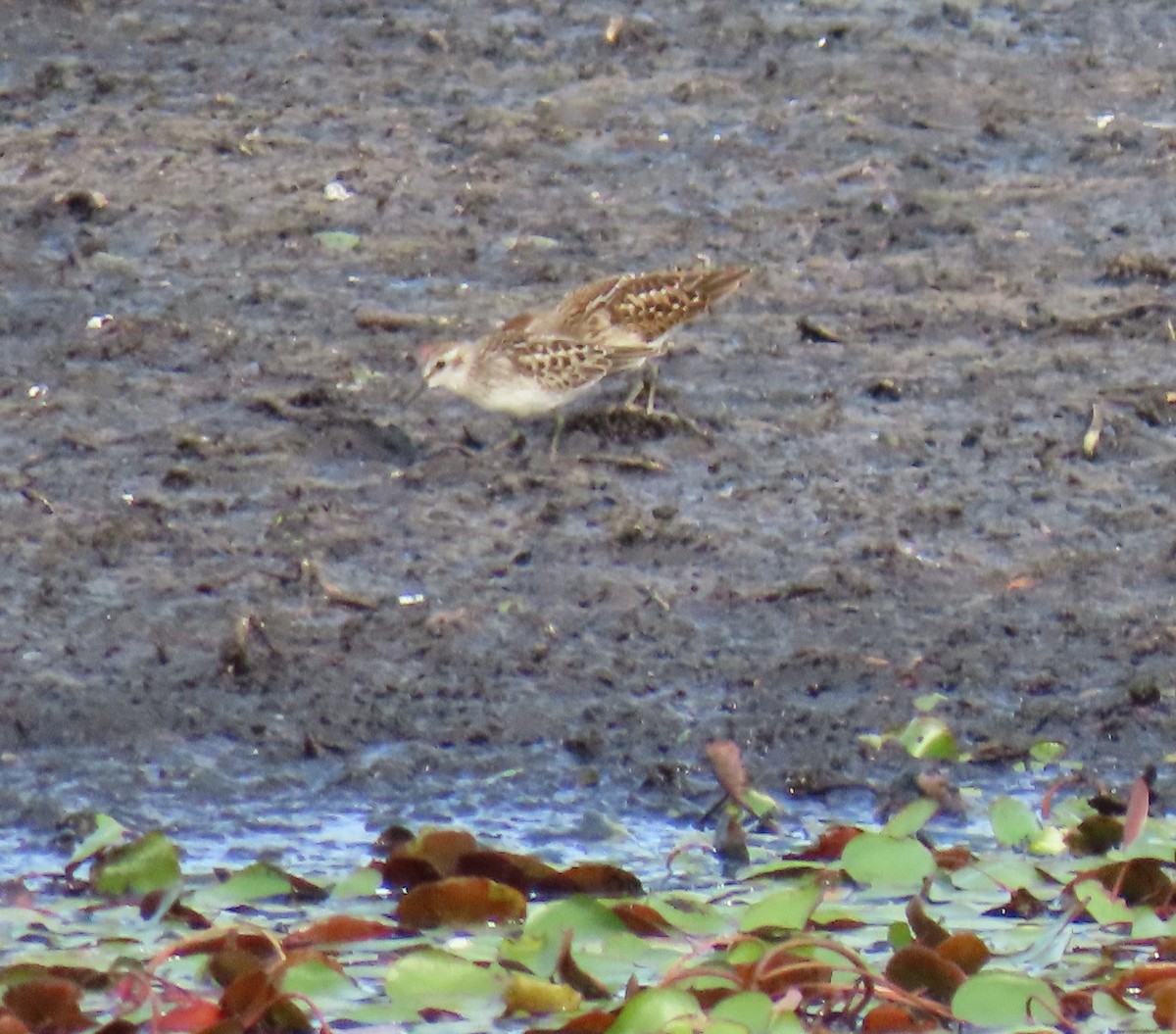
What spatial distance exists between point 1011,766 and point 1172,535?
1411 millimetres

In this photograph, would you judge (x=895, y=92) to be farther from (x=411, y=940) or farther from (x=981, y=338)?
(x=411, y=940)

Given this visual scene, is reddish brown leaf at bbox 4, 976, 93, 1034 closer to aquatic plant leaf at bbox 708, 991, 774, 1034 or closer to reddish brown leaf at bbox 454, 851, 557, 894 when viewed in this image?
reddish brown leaf at bbox 454, 851, 557, 894

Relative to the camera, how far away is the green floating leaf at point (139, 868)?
185 inches

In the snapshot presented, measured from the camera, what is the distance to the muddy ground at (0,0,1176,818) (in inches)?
228

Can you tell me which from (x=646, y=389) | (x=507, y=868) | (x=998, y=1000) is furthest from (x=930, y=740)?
(x=646, y=389)

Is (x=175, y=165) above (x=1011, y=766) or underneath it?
above

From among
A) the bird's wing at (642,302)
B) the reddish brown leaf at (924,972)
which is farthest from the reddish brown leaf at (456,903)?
the bird's wing at (642,302)

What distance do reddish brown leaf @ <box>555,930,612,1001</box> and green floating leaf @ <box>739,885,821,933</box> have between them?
31cm

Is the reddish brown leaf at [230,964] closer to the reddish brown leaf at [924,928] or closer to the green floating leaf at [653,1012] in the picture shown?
the green floating leaf at [653,1012]

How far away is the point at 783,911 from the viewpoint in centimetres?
441

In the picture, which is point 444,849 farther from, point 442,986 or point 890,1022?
point 890,1022

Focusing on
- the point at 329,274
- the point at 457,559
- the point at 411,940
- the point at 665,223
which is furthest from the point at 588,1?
the point at 411,940

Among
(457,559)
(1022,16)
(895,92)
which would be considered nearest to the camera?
(457,559)

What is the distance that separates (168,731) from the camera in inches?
218
